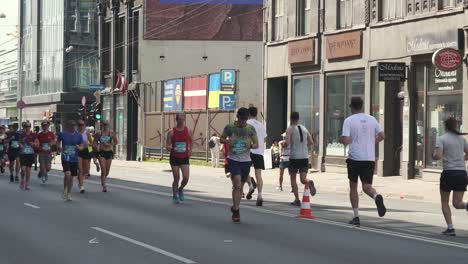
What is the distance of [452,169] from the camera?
1213 cm

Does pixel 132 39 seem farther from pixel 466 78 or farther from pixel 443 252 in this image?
pixel 443 252

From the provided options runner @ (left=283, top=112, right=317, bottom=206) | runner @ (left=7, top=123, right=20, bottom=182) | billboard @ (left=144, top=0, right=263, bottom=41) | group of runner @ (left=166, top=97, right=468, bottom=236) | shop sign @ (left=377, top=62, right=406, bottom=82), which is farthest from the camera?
billboard @ (left=144, top=0, right=263, bottom=41)

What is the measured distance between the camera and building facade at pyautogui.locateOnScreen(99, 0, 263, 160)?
51812 mm

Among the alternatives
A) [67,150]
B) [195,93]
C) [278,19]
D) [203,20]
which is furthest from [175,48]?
[67,150]

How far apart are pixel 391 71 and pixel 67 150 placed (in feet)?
42.1

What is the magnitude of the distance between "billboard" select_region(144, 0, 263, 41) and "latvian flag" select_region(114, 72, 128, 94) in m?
3.41

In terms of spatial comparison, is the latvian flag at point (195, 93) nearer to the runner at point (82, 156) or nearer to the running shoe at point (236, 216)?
the runner at point (82, 156)

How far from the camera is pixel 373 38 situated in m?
29.4

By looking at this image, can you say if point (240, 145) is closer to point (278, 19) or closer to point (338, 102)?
point (338, 102)

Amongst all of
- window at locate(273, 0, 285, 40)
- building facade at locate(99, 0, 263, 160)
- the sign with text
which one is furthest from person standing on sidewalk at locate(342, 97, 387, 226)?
building facade at locate(99, 0, 263, 160)

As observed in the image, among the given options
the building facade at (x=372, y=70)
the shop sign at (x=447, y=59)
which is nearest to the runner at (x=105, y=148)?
the shop sign at (x=447, y=59)

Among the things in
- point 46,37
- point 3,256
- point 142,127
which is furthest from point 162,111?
point 3,256

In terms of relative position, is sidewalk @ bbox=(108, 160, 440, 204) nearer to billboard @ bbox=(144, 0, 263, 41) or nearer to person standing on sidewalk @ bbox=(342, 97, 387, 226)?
person standing on sidewalk @ bbox=(342, 97, 387, 226)

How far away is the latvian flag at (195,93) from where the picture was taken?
4344 centimetres
